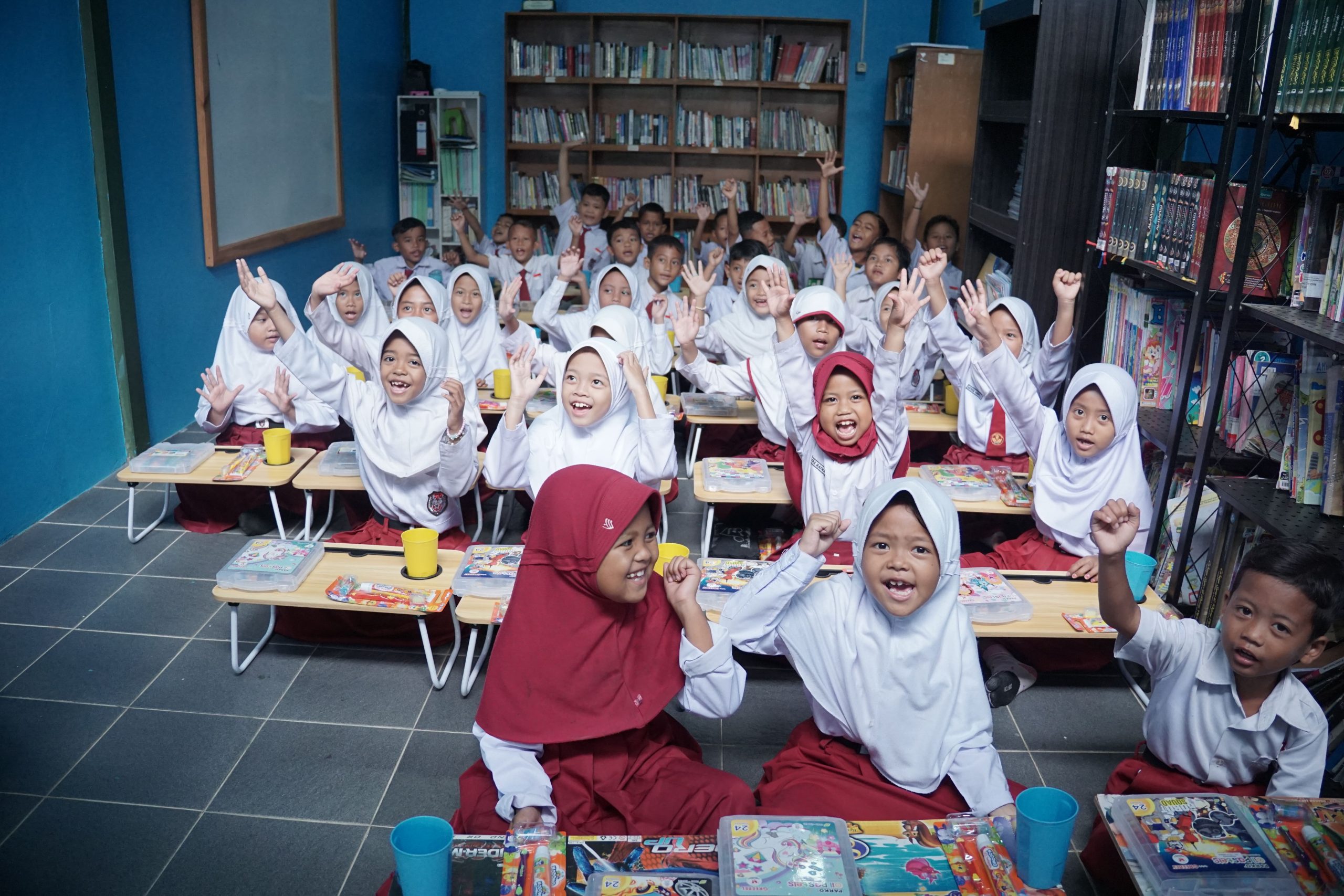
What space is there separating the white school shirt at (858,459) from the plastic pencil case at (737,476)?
174 millimetres

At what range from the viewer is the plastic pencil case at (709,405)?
15.5ft

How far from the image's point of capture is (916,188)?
7328mm

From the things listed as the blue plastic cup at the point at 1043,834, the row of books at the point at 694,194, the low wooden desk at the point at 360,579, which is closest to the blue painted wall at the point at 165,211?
the low wooden desk at the point at 360,579

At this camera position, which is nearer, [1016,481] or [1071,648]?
[1071,648]

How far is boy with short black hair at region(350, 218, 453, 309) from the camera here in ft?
23.2

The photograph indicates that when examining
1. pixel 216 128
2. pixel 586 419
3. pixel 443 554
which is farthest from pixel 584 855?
pixel 216 128

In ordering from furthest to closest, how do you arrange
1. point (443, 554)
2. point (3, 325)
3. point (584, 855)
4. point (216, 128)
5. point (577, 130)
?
point (577, 130) < point (216, 128) < point (3, 325) < point (443, 554) < point (584, 855)

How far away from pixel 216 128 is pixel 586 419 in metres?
3.68

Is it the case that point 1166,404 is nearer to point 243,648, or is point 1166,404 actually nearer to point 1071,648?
point 1071,648

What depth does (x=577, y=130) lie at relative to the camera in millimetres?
8742

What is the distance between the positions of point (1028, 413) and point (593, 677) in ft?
7.26

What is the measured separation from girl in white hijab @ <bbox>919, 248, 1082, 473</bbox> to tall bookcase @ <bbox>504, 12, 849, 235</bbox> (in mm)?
4346

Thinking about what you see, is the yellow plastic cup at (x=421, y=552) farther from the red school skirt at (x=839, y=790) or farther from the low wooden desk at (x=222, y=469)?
the red school skirt at (x=839, y=790)

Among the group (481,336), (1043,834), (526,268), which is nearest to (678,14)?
(526,268)
